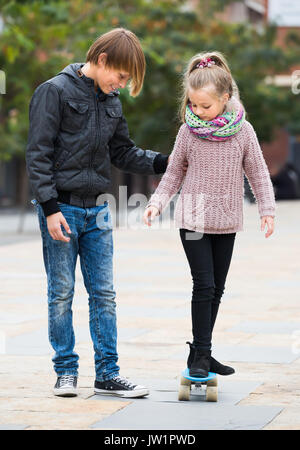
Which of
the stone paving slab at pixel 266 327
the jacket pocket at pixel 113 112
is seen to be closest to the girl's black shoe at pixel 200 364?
the jacket pocket at pixel 113 112

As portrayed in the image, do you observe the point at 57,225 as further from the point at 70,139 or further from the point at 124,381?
the point at 124,381

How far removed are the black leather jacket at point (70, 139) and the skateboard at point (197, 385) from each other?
3.17 feet

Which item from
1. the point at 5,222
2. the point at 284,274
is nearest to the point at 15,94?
the point at 5,222

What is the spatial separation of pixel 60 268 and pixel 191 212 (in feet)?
2.27

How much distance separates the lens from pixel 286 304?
335 inches

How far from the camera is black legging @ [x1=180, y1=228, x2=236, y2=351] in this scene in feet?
15.9

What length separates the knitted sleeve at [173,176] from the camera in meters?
4.87

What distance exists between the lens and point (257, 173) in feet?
16.1

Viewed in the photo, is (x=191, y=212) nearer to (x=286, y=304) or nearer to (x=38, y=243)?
(x=286, y=304)

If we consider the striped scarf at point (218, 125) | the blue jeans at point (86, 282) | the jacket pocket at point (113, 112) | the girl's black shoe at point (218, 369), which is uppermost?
the jacket pocket at point (113, 112)

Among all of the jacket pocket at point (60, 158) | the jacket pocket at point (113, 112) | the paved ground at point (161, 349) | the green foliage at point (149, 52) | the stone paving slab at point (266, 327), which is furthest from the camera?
the green foliage at point (149, 52)

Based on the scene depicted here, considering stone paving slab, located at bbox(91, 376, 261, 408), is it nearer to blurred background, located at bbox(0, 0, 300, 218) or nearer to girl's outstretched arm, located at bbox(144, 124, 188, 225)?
girl's outstretched arm, located at bbox(144, 124, 188, 225)

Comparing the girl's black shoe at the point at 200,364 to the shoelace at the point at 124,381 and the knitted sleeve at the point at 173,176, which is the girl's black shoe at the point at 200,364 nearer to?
the shoelace at the point at 124,381

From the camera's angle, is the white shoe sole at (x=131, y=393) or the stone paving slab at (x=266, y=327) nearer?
the white shoe sole at (x=131, y=393)
